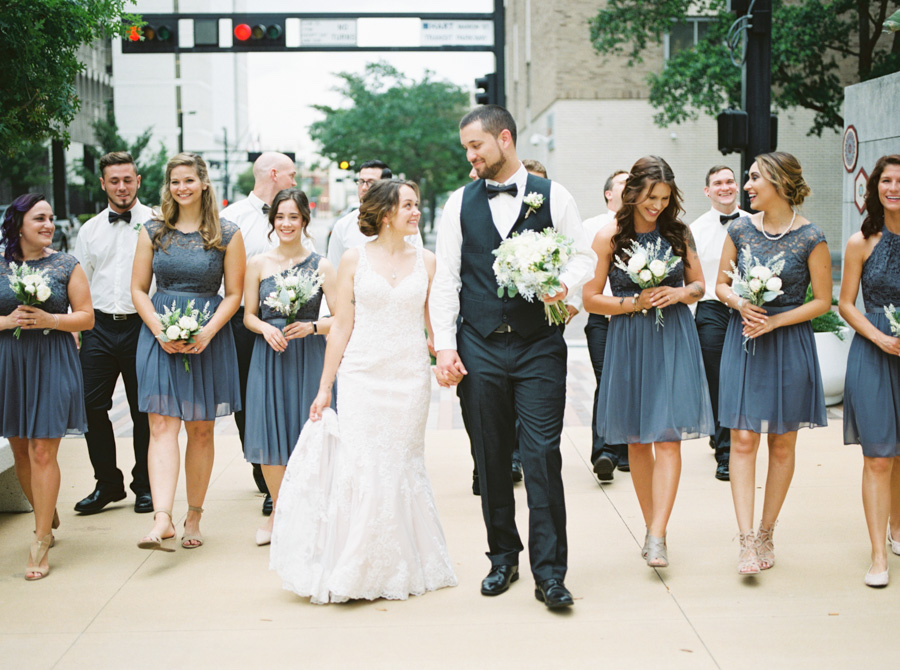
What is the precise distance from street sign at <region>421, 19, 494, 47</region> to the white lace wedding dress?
12.3 meters

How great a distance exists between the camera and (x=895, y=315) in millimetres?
4828

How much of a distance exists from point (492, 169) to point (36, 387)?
9.17 ft

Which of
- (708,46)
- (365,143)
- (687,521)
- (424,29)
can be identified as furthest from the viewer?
(365,143)

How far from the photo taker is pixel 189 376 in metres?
5.64

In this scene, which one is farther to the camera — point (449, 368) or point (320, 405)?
point (320, 405)

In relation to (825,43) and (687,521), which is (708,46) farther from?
(687,521)

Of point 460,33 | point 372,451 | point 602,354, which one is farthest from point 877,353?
point 460,33

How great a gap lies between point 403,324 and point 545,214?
902 millimetres

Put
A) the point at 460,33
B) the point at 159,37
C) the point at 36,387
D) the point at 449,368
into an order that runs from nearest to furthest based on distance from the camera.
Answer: the point at 449,368
the point at 36,387
the point at 460,33
the point at 159,37

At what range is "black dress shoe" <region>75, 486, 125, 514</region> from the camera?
6.48 m

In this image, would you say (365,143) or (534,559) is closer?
(534,559)

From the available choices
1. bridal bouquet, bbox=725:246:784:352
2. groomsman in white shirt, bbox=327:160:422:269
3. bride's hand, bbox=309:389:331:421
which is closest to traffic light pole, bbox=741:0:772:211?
groomsman in white shirt, bbox=327:160:422:269

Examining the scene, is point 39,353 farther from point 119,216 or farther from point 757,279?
point 757,279

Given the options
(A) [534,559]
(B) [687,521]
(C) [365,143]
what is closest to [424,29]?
(B) [687,521]
